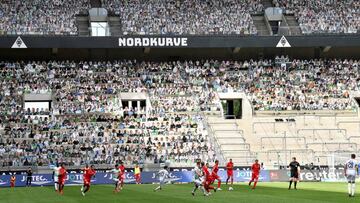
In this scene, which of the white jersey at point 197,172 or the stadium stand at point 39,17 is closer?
the white jersey at point 197,172

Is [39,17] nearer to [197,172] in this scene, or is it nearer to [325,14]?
[325,14]

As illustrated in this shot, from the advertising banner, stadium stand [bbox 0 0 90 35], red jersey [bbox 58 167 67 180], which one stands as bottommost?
the advertising banner

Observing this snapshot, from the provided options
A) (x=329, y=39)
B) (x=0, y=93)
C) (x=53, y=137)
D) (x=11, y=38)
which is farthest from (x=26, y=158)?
(x=329, y=39)

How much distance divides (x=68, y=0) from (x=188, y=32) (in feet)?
41.6

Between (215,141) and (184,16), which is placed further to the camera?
(184,16)

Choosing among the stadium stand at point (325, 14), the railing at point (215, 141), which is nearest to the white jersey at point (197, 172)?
the railing at point (215, 141)

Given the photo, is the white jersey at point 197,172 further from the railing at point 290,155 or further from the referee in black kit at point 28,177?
the railing at point 290,155

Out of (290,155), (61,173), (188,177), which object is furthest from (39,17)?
(61,173)

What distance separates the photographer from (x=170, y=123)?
65.0 meters

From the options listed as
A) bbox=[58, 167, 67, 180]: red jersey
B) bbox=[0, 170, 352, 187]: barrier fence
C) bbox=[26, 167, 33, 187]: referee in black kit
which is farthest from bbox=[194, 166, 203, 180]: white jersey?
bbox=[26, 167, 33, 187]: referee in black kit

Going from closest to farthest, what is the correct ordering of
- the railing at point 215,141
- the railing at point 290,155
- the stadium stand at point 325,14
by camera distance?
the railing at point 215,141, the railing at point 290,155, the stadium stand at point 325,14

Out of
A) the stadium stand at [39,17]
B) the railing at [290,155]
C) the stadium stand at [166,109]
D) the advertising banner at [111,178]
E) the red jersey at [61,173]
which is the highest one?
the stadium stand at [39,17]

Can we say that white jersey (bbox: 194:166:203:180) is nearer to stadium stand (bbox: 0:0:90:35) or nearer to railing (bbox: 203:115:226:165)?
railing (bbox: 203:115:226:165)

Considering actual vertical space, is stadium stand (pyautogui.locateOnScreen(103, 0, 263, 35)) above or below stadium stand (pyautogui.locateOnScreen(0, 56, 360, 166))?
above
